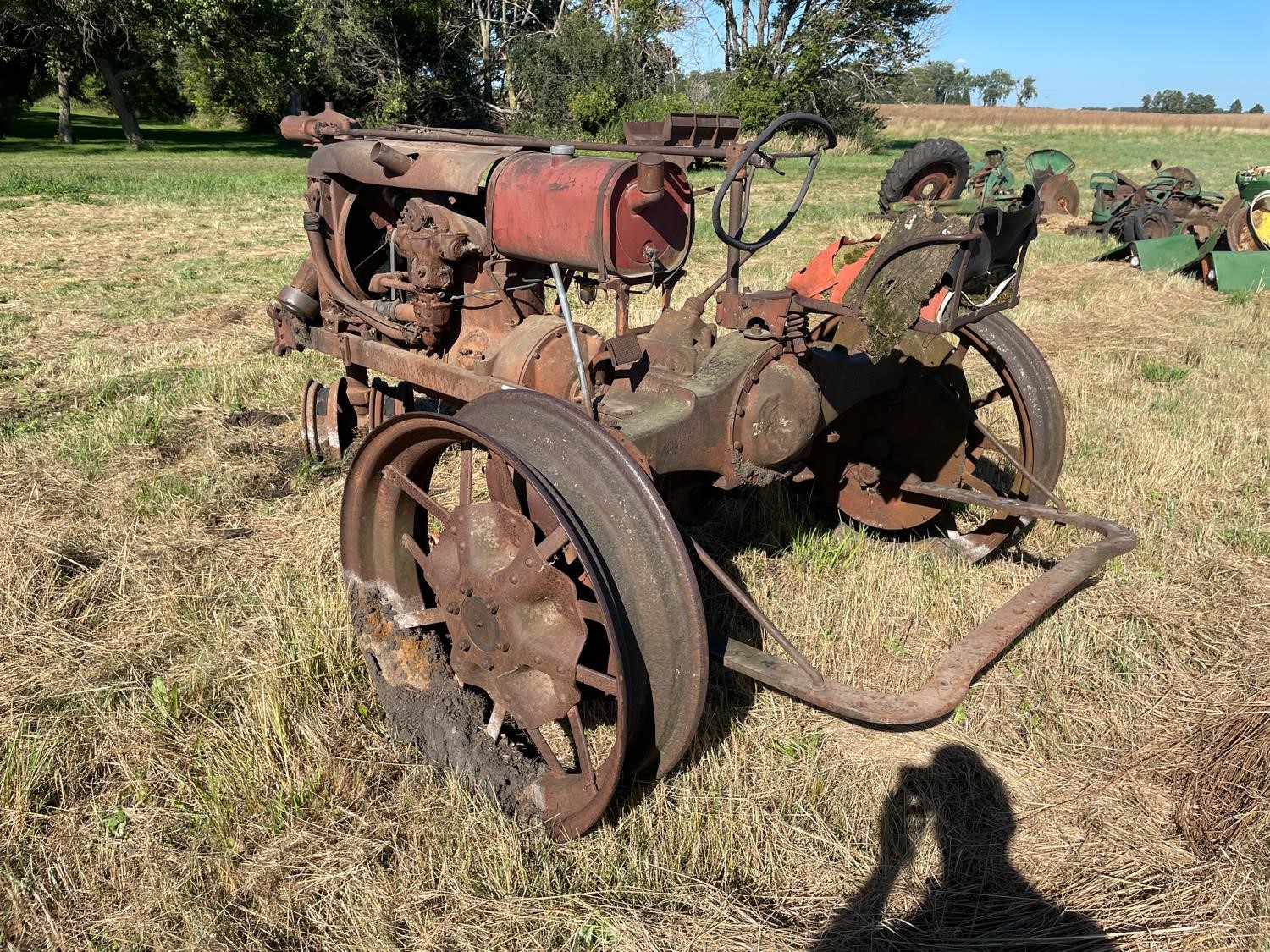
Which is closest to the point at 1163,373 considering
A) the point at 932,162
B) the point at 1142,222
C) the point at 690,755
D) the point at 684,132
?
the point at 932,162

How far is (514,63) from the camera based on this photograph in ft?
102

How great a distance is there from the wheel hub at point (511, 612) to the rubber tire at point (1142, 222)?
1137 centimetres

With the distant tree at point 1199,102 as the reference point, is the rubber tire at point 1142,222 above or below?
below

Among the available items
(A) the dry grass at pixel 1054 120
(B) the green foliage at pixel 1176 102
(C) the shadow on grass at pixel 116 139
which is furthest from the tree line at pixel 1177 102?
(C) the shadow on grass at pixel 116 139

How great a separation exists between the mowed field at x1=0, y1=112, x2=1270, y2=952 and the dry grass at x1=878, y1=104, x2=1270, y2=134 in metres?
44.1

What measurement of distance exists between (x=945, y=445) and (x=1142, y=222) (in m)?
9.68

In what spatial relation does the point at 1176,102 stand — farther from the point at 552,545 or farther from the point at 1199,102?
the point at 552,545

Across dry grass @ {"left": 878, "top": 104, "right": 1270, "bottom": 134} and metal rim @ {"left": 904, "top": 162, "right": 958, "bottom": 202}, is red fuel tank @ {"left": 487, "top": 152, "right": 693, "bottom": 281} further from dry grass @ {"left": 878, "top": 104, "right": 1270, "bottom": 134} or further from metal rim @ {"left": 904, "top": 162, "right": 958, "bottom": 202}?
dry grass @ {"left": 878, "top": 104, "right": 1270, "bottom": 134}

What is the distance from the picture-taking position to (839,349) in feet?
10.3

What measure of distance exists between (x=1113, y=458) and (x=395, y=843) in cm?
420

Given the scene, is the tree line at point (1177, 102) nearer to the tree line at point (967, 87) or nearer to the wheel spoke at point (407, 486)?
the tree line at point (967, 87)

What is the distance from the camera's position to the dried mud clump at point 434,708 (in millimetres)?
2570

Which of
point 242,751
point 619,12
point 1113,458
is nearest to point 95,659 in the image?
point 242,751

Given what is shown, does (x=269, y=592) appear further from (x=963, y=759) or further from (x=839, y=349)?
(x=963, y=759)
